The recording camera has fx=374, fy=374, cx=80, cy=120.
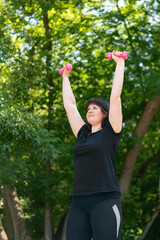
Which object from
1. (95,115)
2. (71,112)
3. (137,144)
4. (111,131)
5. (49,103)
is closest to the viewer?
(111,131)

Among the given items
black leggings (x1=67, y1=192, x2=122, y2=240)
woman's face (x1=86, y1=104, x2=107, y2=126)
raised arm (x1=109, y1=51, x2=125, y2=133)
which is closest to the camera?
black leggings (x1=67, y1=192, x2=122, y2=240)

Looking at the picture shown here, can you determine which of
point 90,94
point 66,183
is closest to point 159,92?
point 90,94

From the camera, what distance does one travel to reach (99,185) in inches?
80.0

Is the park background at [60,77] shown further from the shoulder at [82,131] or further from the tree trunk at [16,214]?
the shoulder at [82,131]

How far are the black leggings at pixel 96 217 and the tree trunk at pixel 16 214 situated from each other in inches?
210

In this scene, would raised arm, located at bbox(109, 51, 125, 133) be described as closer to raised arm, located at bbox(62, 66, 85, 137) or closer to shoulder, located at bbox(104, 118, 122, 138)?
shoulder, located at bbox(104, 118, 122, 138)

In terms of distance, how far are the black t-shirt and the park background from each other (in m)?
4.33

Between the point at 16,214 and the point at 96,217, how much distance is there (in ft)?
18.8

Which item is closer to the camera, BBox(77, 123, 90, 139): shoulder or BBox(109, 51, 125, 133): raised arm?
BBox(109, 51, 125, 133): raised arm

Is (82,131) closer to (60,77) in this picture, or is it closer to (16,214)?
(60,77)

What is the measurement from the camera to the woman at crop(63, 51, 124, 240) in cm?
199

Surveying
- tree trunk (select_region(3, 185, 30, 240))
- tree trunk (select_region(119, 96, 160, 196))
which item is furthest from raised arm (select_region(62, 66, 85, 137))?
tree trunk (select_region(119, 96, 160, 196))

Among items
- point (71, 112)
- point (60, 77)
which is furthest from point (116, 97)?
point (60, 77)

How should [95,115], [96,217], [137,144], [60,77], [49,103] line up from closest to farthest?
[96,217] < [95,115] < [60,77] < [49,103] < [137,144]
